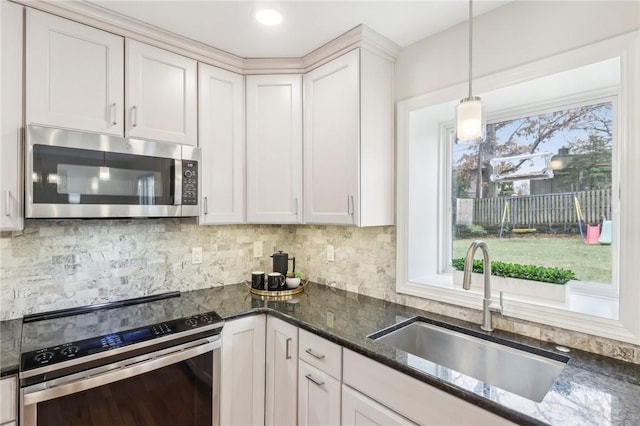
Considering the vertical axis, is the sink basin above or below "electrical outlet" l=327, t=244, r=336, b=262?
below

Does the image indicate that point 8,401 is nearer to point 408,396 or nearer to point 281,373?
point 281,373

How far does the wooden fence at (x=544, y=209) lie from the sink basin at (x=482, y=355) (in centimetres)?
69

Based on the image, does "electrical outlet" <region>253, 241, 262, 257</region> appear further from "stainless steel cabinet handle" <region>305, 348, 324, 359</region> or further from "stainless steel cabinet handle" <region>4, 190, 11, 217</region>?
"stainless steel cabinet handle" <region>4, 190, 11, 217</region>


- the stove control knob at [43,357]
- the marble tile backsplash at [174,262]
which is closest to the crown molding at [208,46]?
the marble tile backsplash at [174,262]

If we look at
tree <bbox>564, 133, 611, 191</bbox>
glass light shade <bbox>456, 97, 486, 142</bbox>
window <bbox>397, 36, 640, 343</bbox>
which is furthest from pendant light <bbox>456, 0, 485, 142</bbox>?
tree <bbox>564, 133, 611, 191</bbox>

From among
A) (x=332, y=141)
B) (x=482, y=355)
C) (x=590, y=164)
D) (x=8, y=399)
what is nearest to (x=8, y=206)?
(x=8, y=399)

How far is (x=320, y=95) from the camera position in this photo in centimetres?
198

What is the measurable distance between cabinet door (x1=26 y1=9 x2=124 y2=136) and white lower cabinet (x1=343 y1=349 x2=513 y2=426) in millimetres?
1603

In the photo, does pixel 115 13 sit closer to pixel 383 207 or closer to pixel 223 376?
pixel 383 207

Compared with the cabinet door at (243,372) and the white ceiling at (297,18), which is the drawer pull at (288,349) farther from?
the white ceiling at (297,18)

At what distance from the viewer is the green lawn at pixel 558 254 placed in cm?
153

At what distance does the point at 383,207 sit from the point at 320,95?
767 millimetres

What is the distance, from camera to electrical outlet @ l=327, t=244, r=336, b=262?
232 cm

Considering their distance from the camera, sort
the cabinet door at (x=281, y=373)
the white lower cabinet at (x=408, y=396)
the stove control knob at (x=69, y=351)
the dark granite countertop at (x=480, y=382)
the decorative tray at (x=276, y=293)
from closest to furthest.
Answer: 1. the dark granite countertop at (x=480, y=382)
2. the white lower cabinet at (x=408, y=396)
3. the stove control knob at (x=69, y=351)
4. the cabinet door at (x=281, y=373)
5. the decorative tray at (x=276, y=293)
